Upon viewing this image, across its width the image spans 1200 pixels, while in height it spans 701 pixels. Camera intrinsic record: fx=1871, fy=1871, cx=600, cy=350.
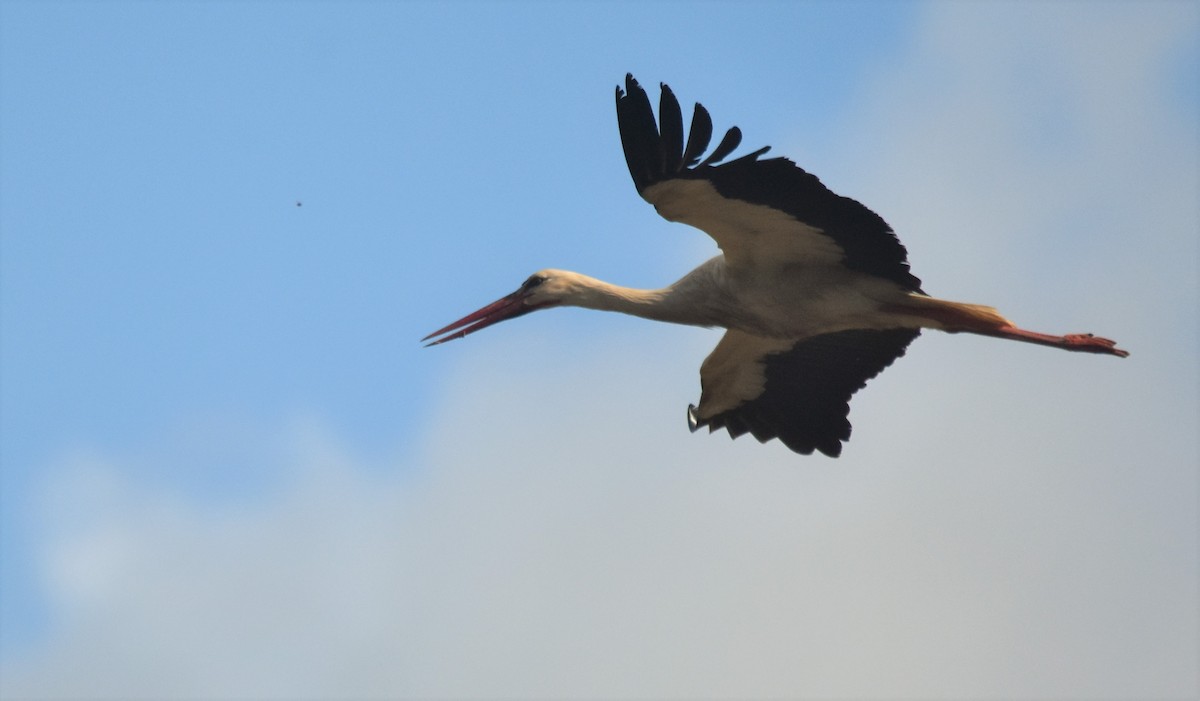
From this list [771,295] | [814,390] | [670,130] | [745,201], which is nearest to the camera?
[670,130]

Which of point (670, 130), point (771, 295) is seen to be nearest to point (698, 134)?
point (670, 130)

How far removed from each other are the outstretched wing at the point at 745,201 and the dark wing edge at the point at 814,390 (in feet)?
3.23

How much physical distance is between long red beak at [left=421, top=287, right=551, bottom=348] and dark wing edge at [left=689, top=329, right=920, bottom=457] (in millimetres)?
1471

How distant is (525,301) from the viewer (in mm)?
12258

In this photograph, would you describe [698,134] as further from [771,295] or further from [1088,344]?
[1088,344]

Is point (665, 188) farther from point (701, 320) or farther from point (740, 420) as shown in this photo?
point (740, 420)

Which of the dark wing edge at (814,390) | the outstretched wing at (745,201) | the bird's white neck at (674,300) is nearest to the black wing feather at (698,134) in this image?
the outstretched wing at (745,201)

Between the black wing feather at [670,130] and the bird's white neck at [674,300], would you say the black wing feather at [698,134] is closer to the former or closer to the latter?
the black wing feather at [670,130]

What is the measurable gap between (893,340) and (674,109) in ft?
8.48

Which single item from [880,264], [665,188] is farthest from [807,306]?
[665,188]

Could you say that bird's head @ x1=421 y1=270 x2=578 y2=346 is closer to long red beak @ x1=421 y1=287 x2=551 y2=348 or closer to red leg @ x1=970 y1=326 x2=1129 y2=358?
long red beak @ x1=421 y1=287 x2=551 y2=348

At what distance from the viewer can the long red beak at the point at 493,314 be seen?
12289 mm

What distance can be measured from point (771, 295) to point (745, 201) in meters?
0.89

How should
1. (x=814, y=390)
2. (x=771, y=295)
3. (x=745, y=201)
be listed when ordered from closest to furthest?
1. (x=745, y=201)
2. (x=771, y=295)
3. (x=814, y=390)
